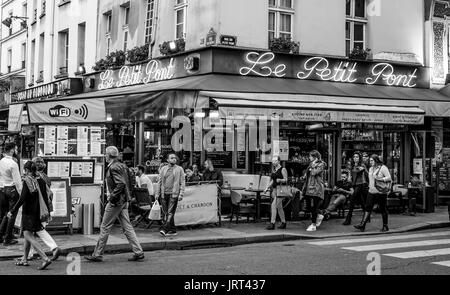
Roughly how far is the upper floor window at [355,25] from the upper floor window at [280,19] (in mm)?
2181

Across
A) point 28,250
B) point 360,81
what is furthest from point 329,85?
point 28,250

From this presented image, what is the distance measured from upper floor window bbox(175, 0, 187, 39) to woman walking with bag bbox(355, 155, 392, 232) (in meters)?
7.49

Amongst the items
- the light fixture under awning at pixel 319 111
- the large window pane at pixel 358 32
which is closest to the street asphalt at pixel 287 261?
the light fixture under awning at pixel 319 111

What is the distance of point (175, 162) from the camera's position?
1206 centimetres

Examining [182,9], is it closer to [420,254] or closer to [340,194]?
[340,194]

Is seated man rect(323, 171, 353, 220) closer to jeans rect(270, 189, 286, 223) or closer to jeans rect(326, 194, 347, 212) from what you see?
jeans rect(326, 194, 347, 212)

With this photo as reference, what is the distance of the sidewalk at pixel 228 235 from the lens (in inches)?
422

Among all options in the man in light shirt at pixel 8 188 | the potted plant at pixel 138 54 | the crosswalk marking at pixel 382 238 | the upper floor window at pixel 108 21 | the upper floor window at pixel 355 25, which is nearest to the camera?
the man in light shirt at pixel 8 188

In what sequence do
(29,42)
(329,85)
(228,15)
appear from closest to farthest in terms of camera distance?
1. (228,15)
2. (329,85)
3. (29,42)

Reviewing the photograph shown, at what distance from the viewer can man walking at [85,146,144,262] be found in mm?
9406

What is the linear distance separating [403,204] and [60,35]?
677 inches

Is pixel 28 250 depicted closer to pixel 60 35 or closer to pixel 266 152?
pixel 266 152

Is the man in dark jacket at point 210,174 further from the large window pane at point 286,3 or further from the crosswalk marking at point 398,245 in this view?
the large window pane at point 286,3

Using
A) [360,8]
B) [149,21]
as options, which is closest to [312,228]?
[360,8]
